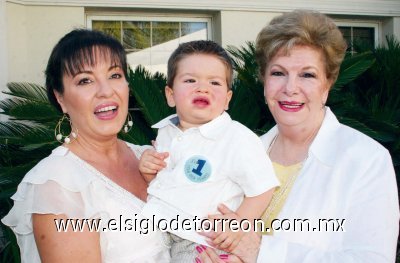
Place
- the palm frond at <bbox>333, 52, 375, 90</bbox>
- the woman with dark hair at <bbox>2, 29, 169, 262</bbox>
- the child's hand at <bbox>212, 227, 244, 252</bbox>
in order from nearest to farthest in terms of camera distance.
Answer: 1. the woman with dark hair at <bbox>2, 29, 169, 262</bbox>
2. the child's hand at <bbox>212, 227, 244, 252</bbox>
3. the palm frond at <bbox>333, 52, 375, 90</bbox>

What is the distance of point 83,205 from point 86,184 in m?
0.10

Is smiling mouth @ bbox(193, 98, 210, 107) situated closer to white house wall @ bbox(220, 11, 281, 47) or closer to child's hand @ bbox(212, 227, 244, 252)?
child's hand @ bbox(212, 227, 244, 252)

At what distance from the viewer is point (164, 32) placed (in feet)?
24.1

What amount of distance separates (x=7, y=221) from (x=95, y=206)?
47 cm

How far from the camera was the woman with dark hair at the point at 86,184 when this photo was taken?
2189 mm

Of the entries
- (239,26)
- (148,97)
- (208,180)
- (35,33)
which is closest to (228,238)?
(208,180)

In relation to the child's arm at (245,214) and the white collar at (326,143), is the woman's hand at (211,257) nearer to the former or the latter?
the child's arm at (245,214)

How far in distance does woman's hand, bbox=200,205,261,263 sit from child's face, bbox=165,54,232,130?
20.9 inches

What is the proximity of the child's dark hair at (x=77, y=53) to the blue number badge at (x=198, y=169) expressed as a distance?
0.63 m

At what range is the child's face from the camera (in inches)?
103

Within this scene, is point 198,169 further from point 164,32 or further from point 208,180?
point 164,32

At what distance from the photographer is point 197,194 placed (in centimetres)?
249

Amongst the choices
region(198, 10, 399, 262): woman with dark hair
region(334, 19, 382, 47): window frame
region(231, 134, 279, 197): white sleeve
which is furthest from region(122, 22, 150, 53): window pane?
region(231, 134, 279, 197): white sleeve

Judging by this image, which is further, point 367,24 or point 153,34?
point 367,24
